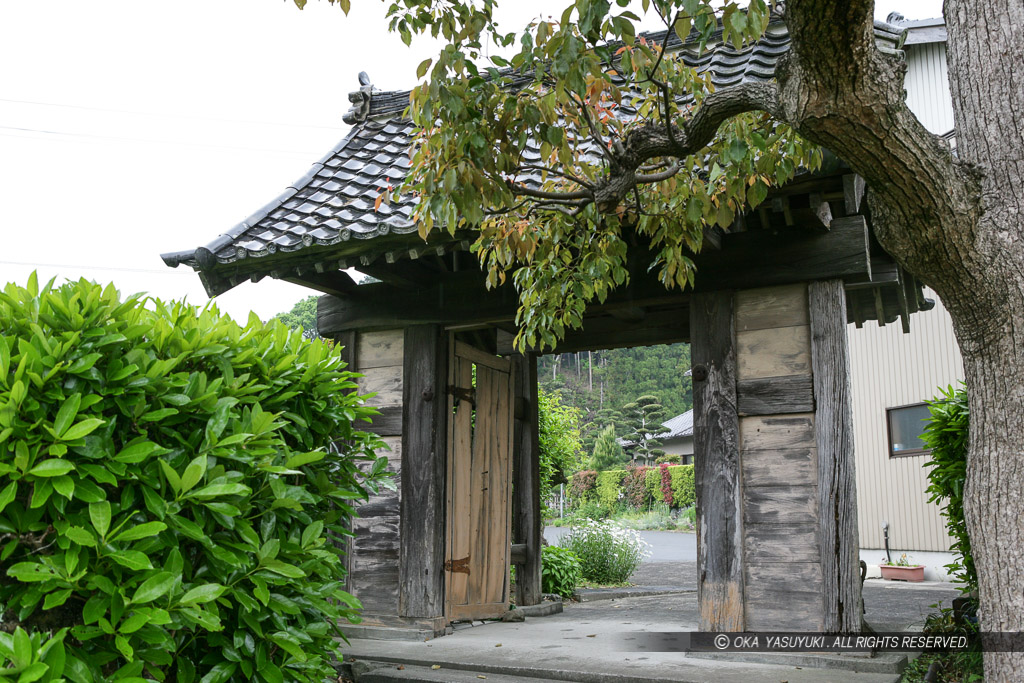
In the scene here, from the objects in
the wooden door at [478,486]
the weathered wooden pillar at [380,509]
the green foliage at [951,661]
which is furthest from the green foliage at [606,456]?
the green foliage at [951,661]

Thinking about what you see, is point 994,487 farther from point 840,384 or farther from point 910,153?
point 840,384

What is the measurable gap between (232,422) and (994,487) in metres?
2.55

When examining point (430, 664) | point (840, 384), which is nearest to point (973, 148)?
point (840, 384)

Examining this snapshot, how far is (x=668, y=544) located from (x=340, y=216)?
61.2ft

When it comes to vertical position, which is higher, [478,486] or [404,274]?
[404,274]

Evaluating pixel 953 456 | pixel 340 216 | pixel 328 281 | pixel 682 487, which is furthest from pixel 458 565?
pixel 682 487

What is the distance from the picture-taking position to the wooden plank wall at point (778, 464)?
478 centimetres

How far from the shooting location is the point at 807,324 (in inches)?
197

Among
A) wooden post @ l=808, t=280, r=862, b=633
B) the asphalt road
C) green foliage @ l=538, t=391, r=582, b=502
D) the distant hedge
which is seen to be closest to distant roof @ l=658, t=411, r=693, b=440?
the distant hedge

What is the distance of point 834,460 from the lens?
4.76 metres

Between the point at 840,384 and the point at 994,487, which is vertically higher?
the point at 840,384

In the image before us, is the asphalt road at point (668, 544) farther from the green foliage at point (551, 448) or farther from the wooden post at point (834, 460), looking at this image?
the wooden post at point (834, 460)

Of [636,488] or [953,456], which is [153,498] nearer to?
[953,456]

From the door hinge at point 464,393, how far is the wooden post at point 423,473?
149mm
